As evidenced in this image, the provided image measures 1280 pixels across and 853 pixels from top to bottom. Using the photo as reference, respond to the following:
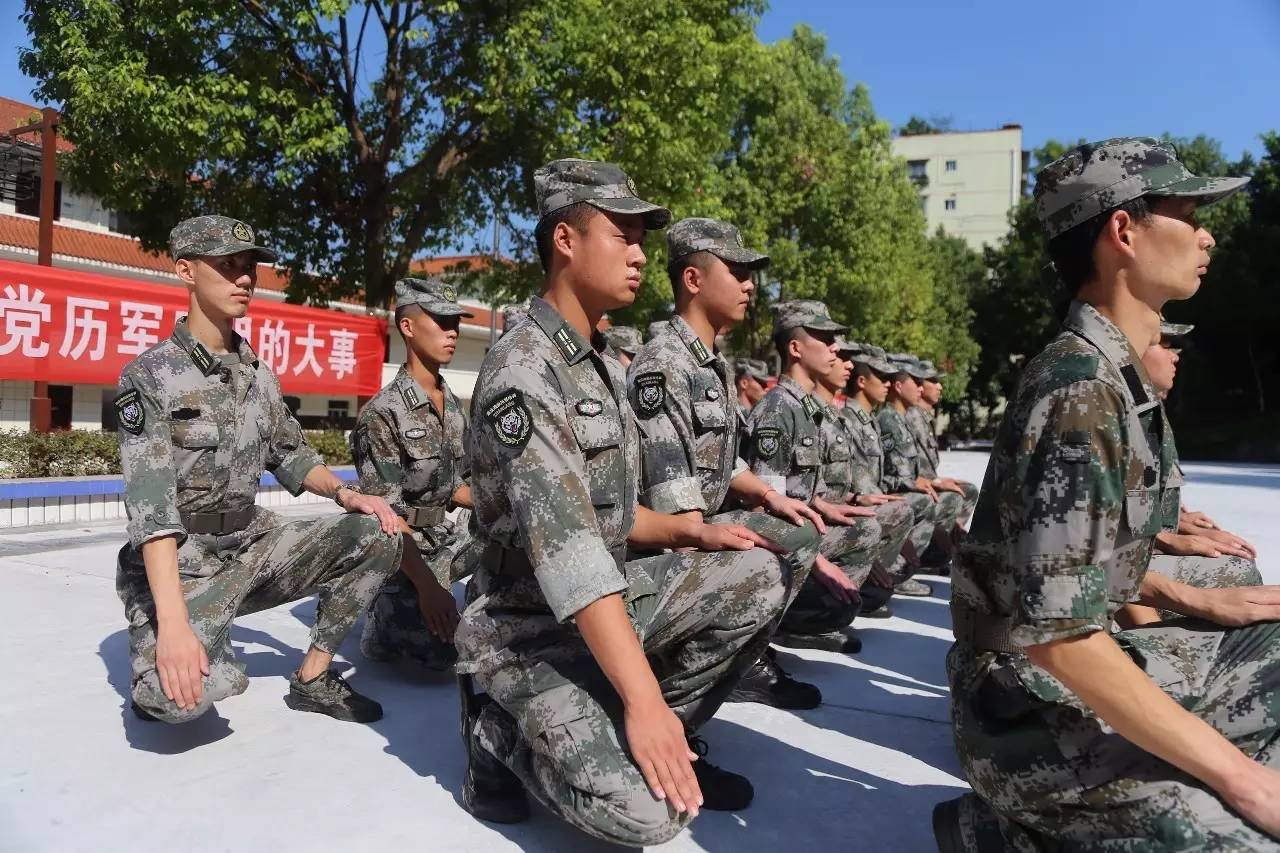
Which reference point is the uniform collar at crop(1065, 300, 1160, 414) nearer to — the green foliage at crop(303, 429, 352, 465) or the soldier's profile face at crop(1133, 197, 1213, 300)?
the soldier's profile face at crop(1133, 197, 1213, 300)

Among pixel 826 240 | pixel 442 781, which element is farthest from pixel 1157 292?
pixel 826 240

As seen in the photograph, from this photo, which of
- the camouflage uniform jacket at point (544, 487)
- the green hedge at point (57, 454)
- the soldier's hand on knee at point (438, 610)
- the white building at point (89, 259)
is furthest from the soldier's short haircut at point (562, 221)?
the white building at point (89, 259)

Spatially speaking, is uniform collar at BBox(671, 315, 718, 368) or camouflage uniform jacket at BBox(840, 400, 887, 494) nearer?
uniform collar at BBox(671, 315, 718, 368)

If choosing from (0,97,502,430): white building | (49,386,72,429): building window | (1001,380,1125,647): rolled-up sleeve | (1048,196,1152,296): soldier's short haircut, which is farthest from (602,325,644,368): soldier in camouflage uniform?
(49,386,72,429): building window

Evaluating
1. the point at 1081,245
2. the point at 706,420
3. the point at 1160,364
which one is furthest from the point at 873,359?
the point at 1081,245

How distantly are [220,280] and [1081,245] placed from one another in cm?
259

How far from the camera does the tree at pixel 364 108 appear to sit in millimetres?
8930

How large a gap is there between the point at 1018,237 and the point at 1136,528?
35.3m

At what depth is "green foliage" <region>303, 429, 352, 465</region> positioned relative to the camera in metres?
10.4

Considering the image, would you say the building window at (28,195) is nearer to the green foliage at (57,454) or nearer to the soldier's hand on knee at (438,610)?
the green foliage at (57,454)

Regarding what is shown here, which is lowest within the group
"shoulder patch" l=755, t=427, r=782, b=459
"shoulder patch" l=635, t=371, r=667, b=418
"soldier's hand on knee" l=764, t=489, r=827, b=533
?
"soldier's hand on knee" l=764, t=489, r=827, b=533

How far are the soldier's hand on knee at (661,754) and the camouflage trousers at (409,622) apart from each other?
1869 millimetres

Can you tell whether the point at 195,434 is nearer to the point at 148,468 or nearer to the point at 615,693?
the point at 148,468

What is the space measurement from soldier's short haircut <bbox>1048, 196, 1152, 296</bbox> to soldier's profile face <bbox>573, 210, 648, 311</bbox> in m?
0.93
